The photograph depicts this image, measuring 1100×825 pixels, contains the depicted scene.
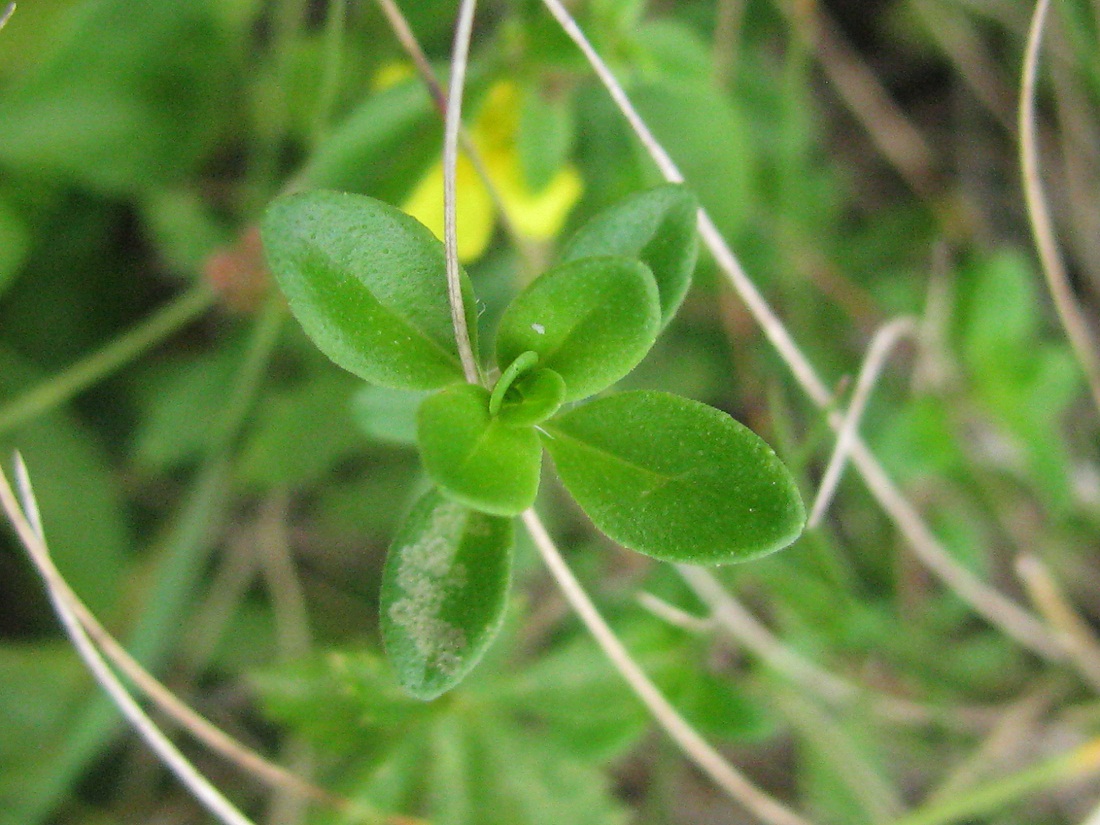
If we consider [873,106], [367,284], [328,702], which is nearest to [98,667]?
[328,702]

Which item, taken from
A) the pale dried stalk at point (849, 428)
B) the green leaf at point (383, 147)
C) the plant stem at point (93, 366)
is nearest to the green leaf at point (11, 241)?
the plant stem at point (93, 366)

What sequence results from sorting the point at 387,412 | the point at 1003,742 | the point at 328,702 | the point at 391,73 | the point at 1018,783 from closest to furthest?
the point at 387,412 → the point at 328,702 → the point at 1018,783 → the point at 391,73 → the point at 1003,742

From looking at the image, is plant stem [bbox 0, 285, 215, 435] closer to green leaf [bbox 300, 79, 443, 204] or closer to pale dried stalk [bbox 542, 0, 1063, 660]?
green leaf [bbox 300, 79, 443, 204]

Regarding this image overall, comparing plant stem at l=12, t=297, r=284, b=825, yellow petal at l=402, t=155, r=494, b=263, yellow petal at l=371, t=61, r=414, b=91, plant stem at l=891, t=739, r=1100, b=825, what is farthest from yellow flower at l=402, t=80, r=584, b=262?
plant stem at l=891, t=739, r=1100, b=825

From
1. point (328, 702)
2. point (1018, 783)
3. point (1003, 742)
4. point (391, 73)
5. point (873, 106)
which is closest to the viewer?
point (328, 702)

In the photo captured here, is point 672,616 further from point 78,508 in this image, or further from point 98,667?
point 78,508

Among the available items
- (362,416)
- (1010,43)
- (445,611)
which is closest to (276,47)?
(362,416)

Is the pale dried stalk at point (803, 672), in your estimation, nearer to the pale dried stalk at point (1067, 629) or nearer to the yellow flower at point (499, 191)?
the pale dried stalk at point (1067, 629)
